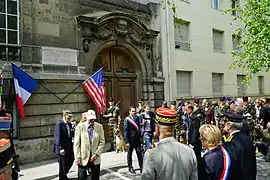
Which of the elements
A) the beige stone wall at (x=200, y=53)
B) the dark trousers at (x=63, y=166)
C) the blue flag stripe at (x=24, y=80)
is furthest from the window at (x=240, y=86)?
the dark trousers at (x=63, y=166)

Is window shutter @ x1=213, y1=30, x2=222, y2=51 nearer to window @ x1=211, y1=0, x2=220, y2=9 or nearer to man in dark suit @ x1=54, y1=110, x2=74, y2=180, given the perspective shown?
window @ x1=211, y1=0, x2=220, y2=9

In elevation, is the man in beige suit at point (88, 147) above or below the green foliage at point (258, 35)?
below

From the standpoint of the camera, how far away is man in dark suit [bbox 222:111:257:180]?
8.67 ft

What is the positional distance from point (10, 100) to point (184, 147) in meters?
7.13

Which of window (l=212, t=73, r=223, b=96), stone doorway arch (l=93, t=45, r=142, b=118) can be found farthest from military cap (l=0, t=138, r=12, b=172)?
window (l=212, t=73, r=223, b=96)

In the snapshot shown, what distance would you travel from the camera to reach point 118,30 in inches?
416

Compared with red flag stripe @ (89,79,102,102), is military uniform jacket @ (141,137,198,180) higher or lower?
lower

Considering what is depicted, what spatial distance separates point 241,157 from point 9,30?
8.04 metres

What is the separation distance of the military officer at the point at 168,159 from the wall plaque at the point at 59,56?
7173mm

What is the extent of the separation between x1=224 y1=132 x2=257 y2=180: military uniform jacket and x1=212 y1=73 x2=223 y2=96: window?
1366 cm


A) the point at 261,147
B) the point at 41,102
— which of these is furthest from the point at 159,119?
the point at 41,102

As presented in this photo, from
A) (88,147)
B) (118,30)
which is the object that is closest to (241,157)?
(88,147)

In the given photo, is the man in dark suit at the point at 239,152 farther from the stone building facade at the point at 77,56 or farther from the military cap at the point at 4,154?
the stone building facade at the point at 77,56

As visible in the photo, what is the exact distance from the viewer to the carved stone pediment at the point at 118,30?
31.5ft
